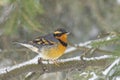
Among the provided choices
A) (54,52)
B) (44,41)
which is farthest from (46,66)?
(44,41)

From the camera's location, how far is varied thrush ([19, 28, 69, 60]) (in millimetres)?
4184

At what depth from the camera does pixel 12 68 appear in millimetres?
3436

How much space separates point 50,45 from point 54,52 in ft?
0.62

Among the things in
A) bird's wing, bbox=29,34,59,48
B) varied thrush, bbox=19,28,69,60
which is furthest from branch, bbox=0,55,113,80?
bird's wing, bbox=29,34,59,48

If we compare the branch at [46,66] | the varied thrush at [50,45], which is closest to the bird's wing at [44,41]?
the varied thrush at [50,45]

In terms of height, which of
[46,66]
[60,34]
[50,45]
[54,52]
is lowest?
[46,66]

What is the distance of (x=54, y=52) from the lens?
4227 millimetres

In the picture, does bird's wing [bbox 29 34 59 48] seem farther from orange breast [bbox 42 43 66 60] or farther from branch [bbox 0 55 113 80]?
branch [bbox 0 55 113 80]

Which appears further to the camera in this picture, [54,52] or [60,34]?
[60,34]

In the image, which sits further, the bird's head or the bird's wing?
the bird's head

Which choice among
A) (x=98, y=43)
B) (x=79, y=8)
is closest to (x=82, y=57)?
(x=98, y=43)

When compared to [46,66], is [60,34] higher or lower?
higher

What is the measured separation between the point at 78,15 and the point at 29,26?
4107mm

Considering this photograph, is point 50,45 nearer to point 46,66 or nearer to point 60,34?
point 60,34
